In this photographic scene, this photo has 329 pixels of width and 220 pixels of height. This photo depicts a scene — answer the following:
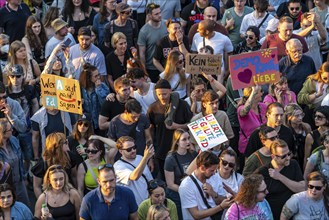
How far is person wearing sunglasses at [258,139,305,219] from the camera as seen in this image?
12961 millimetres

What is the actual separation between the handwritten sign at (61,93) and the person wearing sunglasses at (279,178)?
2.60m

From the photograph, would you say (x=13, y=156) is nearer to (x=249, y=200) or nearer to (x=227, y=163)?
(x=227, y=163)

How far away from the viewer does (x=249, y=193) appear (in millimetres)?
12133

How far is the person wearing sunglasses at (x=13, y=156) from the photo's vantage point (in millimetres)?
13680

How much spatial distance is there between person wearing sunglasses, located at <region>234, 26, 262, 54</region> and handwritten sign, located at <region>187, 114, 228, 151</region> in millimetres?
2986

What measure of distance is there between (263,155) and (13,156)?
3049 millimetres

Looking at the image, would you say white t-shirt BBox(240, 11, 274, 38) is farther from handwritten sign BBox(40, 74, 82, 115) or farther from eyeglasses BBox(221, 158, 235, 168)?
eyeglasses BBox(221, 158, 235, 168)

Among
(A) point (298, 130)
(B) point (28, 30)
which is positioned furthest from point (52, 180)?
(B) point (28, 30)

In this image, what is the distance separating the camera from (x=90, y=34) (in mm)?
16438

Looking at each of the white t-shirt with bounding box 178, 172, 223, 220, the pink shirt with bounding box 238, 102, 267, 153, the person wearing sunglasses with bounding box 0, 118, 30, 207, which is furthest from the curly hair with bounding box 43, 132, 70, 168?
the pink shirt with bounding box 238, 102, 267, 153

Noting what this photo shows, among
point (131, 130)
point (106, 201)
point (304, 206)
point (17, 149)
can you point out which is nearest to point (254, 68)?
point (131, 130)

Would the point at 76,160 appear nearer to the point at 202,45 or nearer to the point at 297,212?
the point at 297,212

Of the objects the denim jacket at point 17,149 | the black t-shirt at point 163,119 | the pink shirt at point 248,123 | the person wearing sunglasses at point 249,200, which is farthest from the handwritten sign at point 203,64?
the person wearing sunglasses at point 249,200

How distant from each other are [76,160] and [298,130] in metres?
2.94
